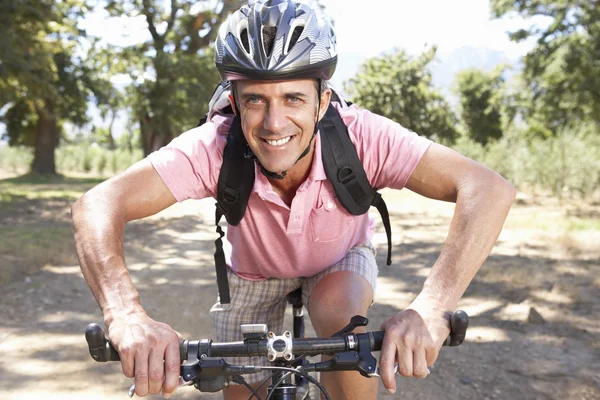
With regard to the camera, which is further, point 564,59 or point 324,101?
point 564,59

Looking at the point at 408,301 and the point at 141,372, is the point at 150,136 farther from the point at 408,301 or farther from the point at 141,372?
the point at 141,372

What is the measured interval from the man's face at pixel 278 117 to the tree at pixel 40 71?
10.7 metres

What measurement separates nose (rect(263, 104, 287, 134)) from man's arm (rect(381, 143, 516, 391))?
606 mm

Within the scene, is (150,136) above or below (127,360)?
below

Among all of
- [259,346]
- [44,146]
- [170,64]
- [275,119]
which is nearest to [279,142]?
[275,119]

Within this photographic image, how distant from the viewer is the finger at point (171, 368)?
5.56 ft

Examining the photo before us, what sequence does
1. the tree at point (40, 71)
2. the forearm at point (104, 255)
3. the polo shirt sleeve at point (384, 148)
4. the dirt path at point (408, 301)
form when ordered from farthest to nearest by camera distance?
1. the tree at point (40, 71)
2. the dirt path at point (408, 301)
3. the polo shirt sleeve at point (384, 148)
4. the forearm at point (104, 255)

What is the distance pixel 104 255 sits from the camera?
202cm

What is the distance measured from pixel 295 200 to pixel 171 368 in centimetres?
98

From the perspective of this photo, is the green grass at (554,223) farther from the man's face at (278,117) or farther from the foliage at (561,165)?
the man's face at (278,117)

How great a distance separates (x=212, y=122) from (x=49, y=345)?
3.23 metres

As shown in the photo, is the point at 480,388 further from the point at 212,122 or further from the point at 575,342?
the point at 212,122

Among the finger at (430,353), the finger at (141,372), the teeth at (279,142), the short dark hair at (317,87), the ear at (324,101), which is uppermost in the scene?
the short dark hair at (317,87)

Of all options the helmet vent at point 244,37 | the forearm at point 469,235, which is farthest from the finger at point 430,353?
the helmet vent at point 244,37
